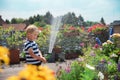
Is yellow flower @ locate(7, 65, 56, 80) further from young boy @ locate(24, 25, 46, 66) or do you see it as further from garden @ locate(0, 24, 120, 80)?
young boy @ locate(24, 25, 46, 66)

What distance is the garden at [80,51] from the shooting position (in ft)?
19.1

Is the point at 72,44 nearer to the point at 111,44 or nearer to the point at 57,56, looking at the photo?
the point at 57,56

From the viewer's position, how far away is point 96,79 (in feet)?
18.2

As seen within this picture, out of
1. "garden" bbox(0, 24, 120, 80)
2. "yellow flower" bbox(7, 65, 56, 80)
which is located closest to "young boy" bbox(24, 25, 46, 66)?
"garden" bbox(0, 24, 120, 80)

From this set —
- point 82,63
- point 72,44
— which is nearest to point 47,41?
point 72,44

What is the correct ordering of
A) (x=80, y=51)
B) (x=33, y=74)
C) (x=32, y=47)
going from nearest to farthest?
(x=33, y=74), (x=32, y=47), (x=80, y=51)

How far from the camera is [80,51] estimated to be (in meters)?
17.1

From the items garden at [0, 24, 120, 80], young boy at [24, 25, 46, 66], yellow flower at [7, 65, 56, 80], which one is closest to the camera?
yellow flower at [7, 65, 56, 80]

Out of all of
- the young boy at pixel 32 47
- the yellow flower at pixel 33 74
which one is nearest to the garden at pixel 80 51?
the yellow flower at pixel 33 74

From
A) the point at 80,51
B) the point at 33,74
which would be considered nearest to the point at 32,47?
the point at 33,74

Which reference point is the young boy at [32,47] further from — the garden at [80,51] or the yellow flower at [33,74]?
the yellow flower at [33,74]

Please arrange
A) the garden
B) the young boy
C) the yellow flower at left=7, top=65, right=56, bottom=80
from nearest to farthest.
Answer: the yellow flower at left=7, top=65, right=56, bottom=80 < the young boy < the garden

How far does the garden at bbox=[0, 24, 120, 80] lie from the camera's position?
229 inches

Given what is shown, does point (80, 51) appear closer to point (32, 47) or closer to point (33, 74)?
point (32, 47)
